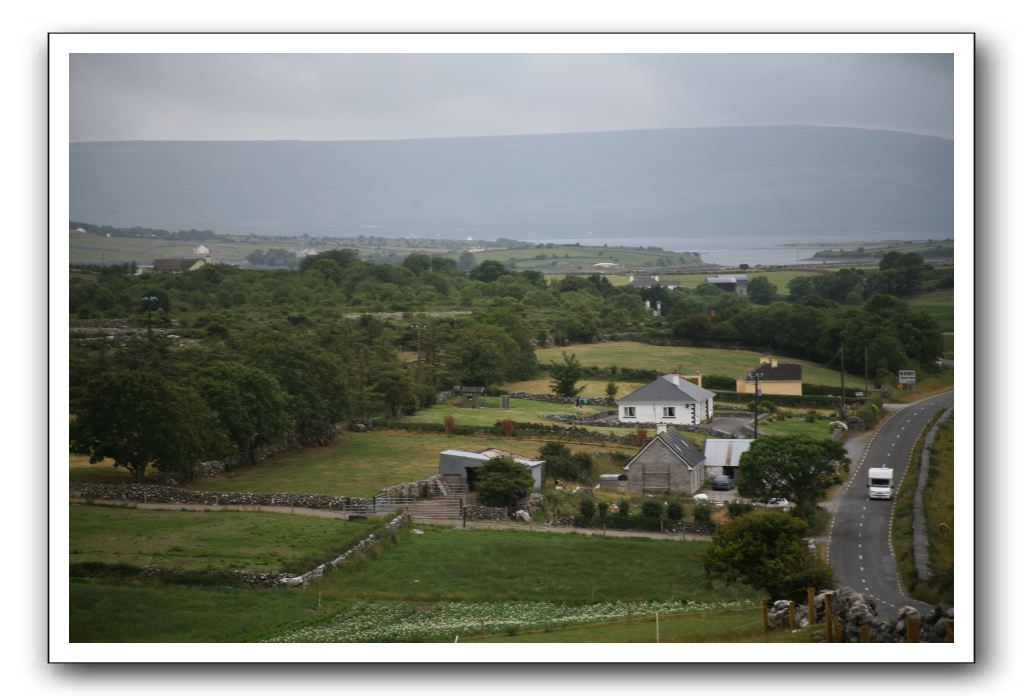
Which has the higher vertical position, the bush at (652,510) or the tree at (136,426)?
the tree at (136,426)

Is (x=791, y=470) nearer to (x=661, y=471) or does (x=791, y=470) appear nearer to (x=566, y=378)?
(x=661, y=471)

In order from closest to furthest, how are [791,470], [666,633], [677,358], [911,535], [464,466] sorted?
[666,633] < [911,535] < [791,470] < [464,466] < [677,358]

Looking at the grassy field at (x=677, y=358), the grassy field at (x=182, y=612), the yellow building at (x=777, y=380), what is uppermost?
the grassy field at (x=677, y=358)

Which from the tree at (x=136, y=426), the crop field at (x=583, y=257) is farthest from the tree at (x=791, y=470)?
the crop field at (x=583, y=257)

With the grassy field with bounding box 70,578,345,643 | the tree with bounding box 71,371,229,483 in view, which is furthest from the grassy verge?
the tree with bounding box 71,371,229,483

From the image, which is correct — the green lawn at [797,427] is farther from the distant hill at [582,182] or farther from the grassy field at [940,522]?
the grassy field at [940,522]

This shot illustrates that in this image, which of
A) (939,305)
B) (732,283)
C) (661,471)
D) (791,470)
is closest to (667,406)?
(661,471)

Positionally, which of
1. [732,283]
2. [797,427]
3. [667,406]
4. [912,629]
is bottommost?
[912,629]
